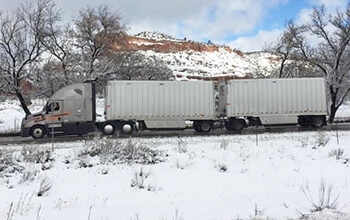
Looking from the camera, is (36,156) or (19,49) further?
(19,49)

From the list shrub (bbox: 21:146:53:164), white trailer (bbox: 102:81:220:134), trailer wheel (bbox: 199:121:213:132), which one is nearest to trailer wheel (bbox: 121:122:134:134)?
white trailer (bbox: 102:81:220:134)

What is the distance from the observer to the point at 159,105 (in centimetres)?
2780

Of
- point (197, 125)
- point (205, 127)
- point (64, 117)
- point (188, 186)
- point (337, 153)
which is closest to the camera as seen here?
point (188, 186)

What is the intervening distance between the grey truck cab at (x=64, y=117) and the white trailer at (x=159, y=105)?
1.53m

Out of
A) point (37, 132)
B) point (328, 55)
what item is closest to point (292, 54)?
point (328, 55)

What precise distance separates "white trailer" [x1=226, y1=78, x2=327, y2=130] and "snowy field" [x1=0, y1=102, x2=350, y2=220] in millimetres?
11991

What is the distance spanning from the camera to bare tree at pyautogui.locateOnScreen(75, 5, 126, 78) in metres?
34.5

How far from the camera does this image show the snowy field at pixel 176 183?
7730 mm

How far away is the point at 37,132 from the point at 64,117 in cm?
187

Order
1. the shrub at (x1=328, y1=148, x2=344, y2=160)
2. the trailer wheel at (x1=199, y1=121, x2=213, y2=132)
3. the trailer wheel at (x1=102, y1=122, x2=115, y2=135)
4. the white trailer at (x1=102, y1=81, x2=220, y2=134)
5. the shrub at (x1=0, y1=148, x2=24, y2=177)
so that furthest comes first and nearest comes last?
the trailer wheel at (x1=199, y1=121, x2=213, y2=132)
the white trailer at (x1=102, y1=81, x2=220, y2=134)
the trailer wheel at (x1=102, y1=122, x2=115, y2=135)
the shrub at (x1=328, y1=148, x2=344, y2=160)
the shrub at (x1=0, y1=148, x2=24, y2=177)

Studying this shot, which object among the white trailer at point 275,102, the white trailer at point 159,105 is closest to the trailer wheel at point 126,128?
the white trailer at point 159,105

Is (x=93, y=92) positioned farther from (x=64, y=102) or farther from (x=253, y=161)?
(x=253, y=161)

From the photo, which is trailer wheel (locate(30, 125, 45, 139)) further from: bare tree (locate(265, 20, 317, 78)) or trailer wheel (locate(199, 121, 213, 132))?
bare tree (locate(265, 20, 317, 78))

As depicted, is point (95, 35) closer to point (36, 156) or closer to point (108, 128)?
point (108, 128)
